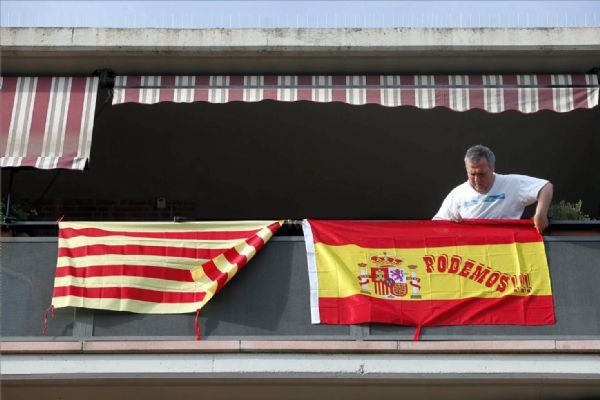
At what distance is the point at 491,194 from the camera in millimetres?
7094

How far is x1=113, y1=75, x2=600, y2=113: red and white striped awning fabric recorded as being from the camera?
782 cm

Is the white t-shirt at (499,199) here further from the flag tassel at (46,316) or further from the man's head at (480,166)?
the flag tassel at (46,316)

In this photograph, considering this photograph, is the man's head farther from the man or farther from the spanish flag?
the spanish flag

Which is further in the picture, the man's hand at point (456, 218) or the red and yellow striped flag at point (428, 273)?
the man's hand at point (456, 218)

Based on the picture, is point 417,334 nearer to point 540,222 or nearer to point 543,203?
point 540,222

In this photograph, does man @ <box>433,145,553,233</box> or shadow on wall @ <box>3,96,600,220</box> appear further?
shadow on wall @ <box>3,96,600,220</box>

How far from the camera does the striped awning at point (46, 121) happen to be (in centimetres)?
763

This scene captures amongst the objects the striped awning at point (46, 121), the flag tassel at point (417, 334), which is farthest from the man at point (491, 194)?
the striped awning at point (46, 121)

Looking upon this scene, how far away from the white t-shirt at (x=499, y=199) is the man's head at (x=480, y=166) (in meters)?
0.10

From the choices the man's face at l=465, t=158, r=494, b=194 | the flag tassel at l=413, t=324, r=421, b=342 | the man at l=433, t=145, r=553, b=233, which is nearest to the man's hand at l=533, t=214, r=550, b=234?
the man at l=433, t=145, r=553, b=233

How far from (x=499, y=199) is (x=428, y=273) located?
0.85 meters

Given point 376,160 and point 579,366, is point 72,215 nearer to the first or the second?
point 376,160
